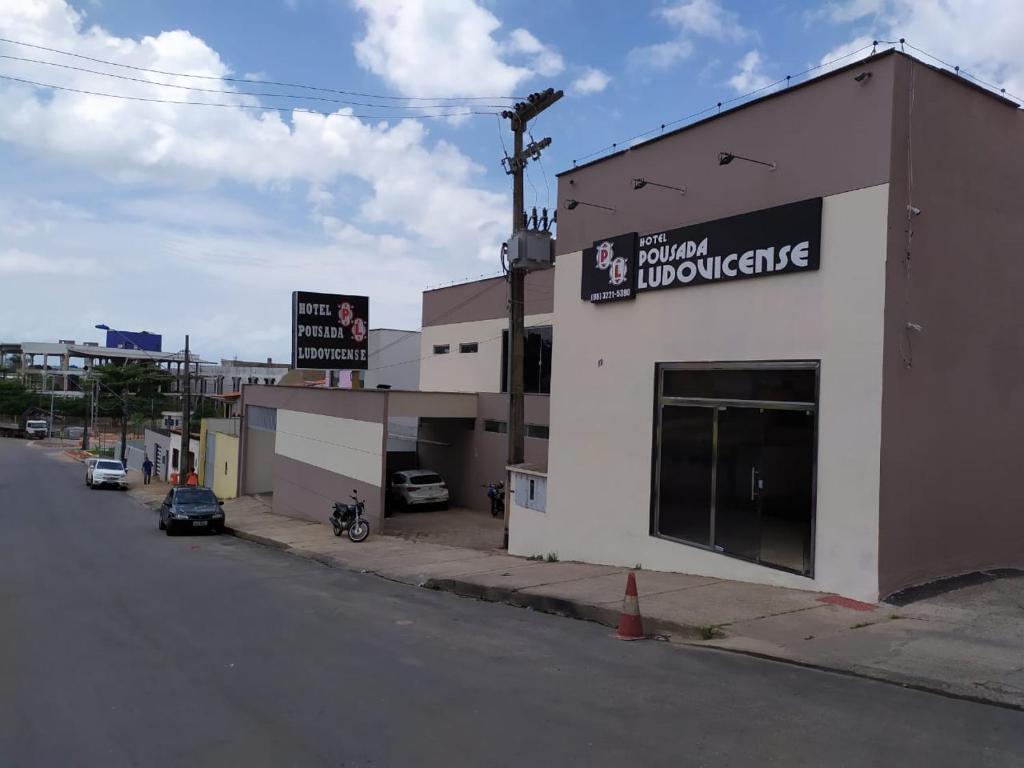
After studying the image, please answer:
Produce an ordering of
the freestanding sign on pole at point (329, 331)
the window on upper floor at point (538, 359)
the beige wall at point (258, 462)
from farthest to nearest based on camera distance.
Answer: the beige wall at point (258, 462) < the freestanding sign on pole at point (329, 331) < the window on upper floor at point (538, 359)

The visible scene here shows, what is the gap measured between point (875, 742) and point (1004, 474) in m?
6.78

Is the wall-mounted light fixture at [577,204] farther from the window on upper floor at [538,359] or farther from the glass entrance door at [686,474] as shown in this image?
the window on upper floor at [538,359]

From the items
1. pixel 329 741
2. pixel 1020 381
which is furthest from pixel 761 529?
pixel 329 741

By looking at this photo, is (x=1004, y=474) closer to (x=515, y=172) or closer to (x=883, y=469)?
(x=883, y=469)

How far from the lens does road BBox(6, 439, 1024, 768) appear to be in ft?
17.4

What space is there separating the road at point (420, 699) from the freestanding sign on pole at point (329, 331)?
22.6m

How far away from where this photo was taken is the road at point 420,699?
529 cm

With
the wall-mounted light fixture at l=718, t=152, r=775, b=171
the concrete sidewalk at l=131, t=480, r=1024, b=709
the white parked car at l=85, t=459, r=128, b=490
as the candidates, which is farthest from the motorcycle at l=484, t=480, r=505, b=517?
the white parked car at l=85, t=459, r=128, b=490

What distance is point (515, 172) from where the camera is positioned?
1842 cm

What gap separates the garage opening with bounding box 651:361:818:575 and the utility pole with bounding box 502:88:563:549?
5745 millimetres

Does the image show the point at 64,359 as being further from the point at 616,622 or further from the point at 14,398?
the point at 616,622

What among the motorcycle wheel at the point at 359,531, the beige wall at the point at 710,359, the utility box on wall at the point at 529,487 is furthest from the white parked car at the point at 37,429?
the beige wall at the point at 710,359

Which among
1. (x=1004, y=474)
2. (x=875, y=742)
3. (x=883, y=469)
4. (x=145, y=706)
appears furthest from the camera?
(x=1004, y=474)

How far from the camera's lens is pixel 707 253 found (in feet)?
38.9
